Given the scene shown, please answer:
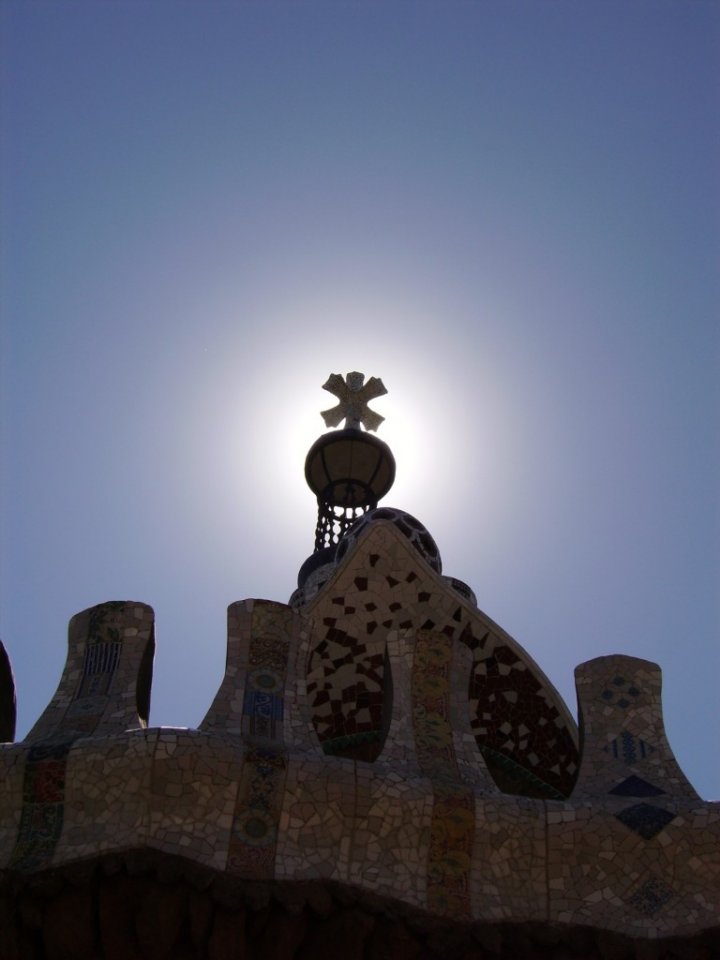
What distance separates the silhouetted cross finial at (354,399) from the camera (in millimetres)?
12406

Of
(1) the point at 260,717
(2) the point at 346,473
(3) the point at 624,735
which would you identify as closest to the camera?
(1) the point at 260,717

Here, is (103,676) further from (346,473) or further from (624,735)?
(346,473)

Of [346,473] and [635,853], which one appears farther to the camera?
[346,473]

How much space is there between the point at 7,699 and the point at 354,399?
6.12 metres

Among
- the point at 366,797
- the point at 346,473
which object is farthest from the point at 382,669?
the point at 346,473

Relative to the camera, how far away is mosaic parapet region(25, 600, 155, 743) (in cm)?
577

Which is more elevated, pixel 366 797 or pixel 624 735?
pixel 624 735

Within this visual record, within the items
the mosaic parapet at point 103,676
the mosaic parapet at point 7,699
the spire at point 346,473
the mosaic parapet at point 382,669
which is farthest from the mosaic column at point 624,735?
the spire at point 346,473

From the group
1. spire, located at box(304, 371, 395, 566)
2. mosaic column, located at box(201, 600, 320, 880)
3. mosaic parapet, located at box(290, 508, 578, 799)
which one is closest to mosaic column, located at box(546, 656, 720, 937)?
mosaic column, located at box(201, 600, 320, 880)

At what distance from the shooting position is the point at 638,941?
528 centimetres

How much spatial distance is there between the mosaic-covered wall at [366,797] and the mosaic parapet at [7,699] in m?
0.76

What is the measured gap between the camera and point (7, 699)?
6879 mm

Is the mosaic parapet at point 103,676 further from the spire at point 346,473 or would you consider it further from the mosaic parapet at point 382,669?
the spire at point 346,473

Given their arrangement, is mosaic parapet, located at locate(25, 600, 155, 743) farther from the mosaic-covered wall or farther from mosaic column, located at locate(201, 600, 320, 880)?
mosaic column, located at locate(201, 600, 320, 880)
